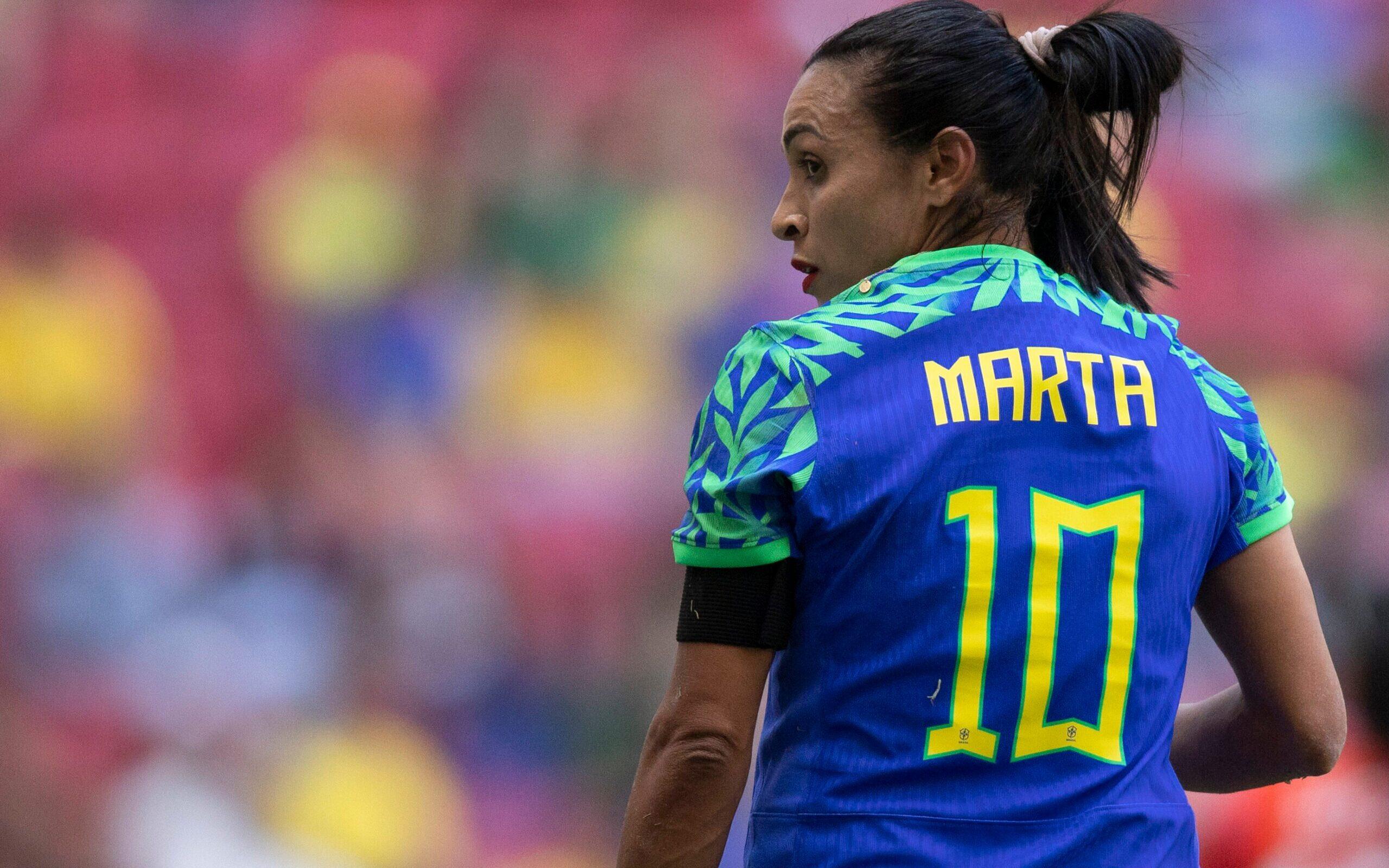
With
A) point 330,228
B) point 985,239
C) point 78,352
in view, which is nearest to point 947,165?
point 985,239

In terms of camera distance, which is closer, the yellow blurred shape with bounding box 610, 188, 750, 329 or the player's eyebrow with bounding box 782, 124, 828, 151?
the player's eyebrow with bounding box 782, 124, 828, 151

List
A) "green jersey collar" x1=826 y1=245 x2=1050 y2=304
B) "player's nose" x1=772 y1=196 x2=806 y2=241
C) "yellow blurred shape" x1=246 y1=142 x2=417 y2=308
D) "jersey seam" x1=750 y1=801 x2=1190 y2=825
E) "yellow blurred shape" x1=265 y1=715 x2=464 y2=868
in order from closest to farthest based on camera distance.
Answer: "jersey seam" x1=750 y1=801 x2=1190 y2=825, "green jersey collar" x1=826 y1=245 x2=1050 y2=304, "player's nose" x1=772 y1=196 x2=806 y2=241, "yellow blurred shape" x1=265 y1=715 x2=464 y2=868, "yellow blurred shape" x1=246 y1=142 x2=417 y2=308

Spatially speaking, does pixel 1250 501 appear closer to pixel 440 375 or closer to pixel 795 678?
pixel 795 678

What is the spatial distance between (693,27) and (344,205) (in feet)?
3.06

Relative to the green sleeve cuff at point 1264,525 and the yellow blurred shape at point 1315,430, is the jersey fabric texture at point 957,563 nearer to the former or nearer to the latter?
→ the green sleeve cuff at point 1264,525

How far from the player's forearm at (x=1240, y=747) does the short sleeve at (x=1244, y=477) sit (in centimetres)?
19

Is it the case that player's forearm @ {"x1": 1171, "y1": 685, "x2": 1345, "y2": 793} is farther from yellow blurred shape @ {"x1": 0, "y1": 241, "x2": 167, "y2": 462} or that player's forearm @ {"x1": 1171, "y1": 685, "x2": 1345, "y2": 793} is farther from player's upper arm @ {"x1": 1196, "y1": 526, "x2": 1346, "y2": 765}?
yellow blurred shape @ {"x1": 0, "y1": 241, "x2": 167, "y2": 462}

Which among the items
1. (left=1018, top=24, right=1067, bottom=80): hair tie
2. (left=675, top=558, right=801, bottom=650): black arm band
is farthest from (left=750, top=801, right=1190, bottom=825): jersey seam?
(left=1018, top=24, right=1067, bottom=80): hair tie

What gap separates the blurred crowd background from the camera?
9.71 feet

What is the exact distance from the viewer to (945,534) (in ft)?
3.59

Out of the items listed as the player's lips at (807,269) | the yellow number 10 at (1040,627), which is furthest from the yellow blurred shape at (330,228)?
the yellow number 10 at (1040,627)

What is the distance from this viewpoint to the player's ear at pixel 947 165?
48.9 inches

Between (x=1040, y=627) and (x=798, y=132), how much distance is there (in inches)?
20.4

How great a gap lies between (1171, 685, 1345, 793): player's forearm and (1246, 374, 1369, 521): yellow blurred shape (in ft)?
6.96
